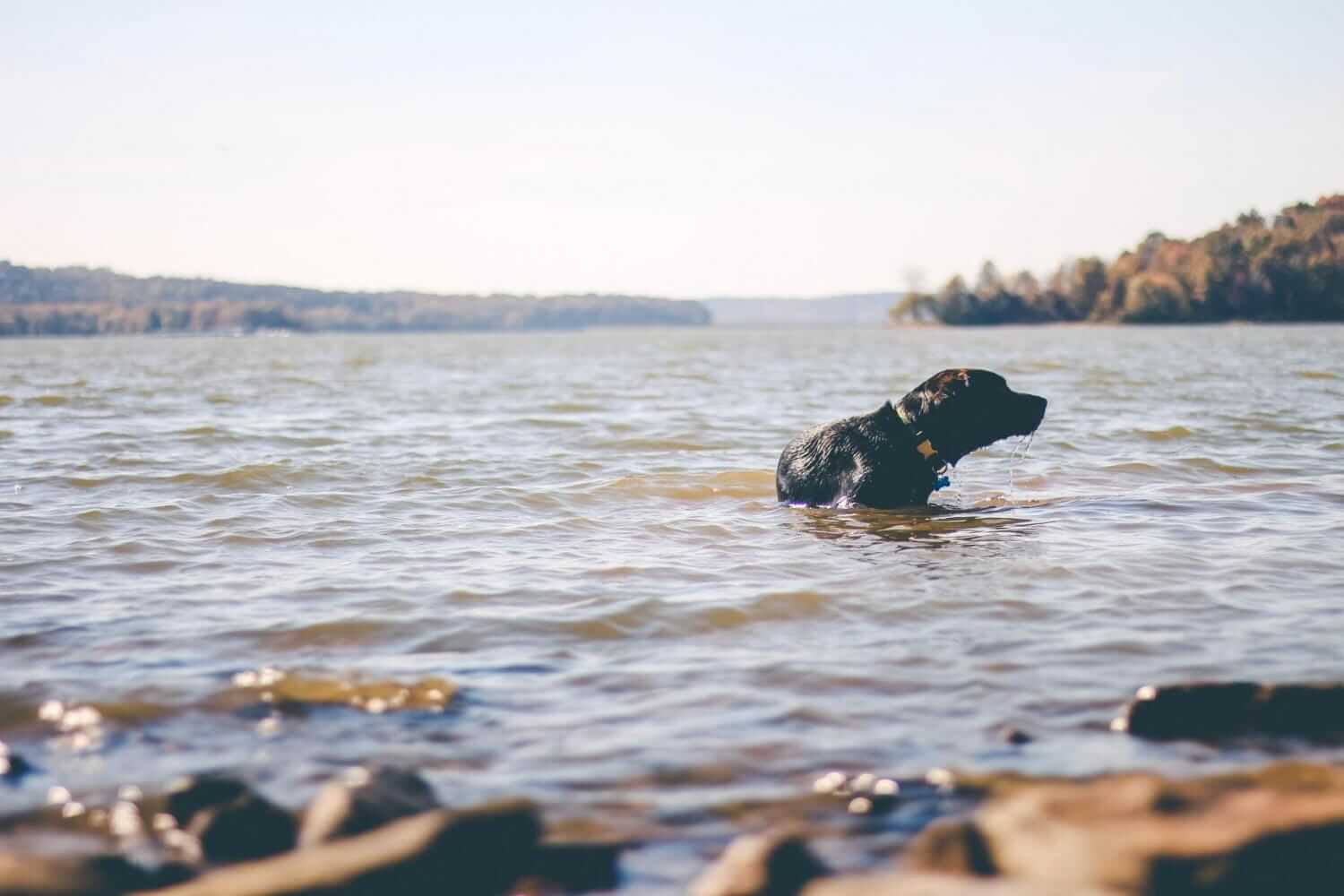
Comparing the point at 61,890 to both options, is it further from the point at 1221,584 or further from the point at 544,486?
the point at 544,486

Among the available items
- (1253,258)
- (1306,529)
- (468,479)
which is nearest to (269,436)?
(468,479)

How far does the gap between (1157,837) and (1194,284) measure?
14364 centimetres

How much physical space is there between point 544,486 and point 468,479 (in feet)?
4.25

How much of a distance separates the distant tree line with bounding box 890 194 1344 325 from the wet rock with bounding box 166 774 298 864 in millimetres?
138202

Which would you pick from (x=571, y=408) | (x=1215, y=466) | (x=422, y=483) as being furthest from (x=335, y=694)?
(x=571, y=408)

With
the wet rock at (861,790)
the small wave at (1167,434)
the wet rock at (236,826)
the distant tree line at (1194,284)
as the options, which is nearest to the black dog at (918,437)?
the small wave at (1167,434)

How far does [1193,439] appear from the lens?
18.5 meters

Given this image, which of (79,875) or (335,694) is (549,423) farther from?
(79,875)

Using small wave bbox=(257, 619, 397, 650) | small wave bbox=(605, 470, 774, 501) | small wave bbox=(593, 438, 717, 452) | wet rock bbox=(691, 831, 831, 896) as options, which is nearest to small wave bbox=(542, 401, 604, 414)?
small wave bbox=(593, 438, 717, 452)

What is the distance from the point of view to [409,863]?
4.08 meters

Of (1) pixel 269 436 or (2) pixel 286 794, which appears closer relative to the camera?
(2) pixel 286 794

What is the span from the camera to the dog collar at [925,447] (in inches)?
483

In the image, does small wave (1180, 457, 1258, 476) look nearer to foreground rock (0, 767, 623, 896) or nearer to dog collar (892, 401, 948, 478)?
dog collar (892, 401, 948, 478)

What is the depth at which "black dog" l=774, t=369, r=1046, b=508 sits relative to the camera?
12250 mm
